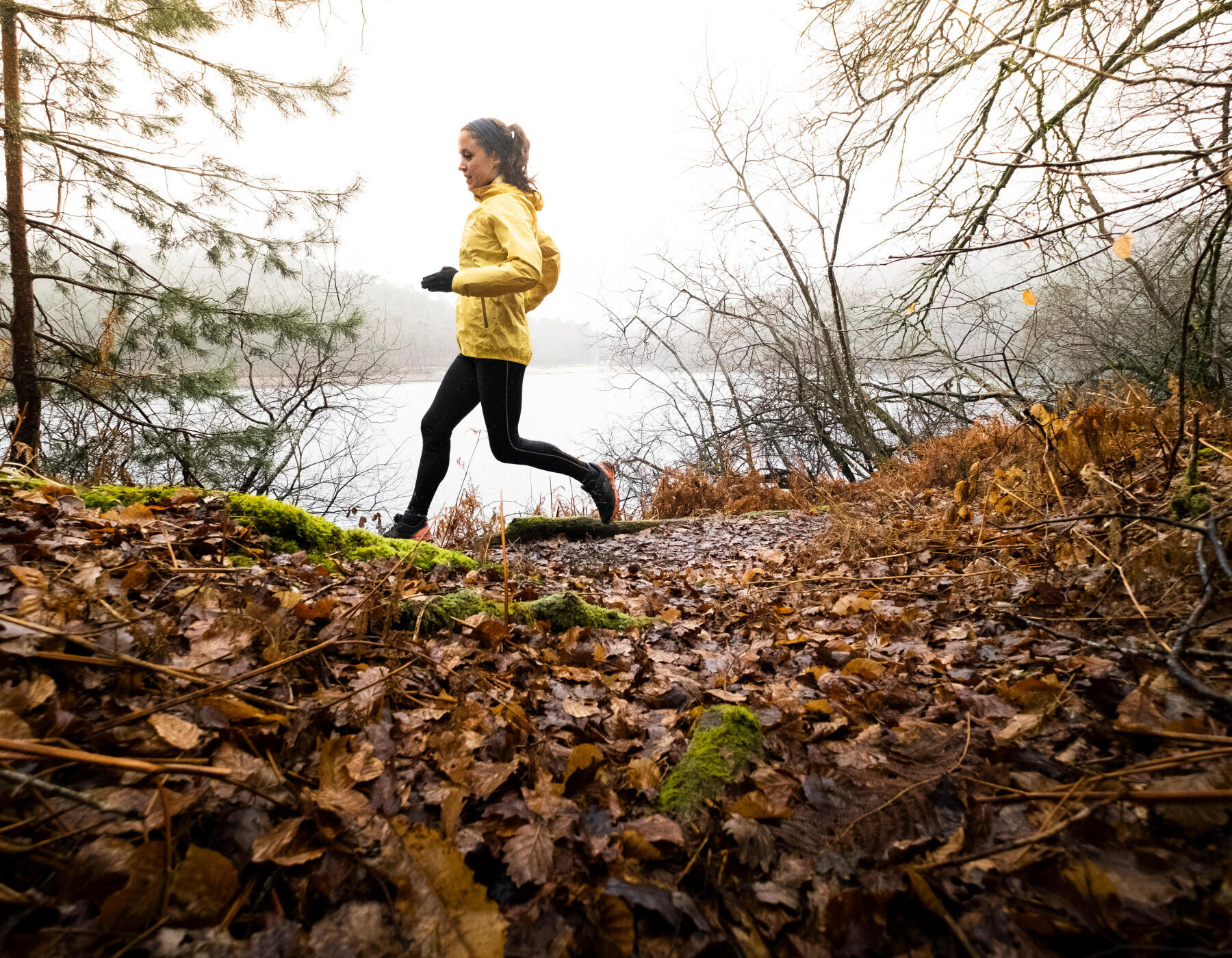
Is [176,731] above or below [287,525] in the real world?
below

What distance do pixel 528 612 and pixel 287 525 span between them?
1307 millimetres

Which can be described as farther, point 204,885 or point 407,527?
point 407,527

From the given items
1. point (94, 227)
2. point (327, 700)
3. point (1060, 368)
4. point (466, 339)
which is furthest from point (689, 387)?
point (327, 700)

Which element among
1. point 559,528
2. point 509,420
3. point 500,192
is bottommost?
point 559,528

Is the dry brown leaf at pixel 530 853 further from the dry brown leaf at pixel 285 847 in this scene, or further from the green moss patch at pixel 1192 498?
the green moss patch at pixel 1192 498

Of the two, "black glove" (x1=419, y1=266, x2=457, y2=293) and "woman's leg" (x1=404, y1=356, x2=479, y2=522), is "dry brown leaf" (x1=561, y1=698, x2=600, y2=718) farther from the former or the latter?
"black glove" (x1=419, y1=266, x2=457, y2=293)

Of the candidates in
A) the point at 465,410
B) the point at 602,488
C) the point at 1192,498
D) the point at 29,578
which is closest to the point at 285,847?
the point at 29,578

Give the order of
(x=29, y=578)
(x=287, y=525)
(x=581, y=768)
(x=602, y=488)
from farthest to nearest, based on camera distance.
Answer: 1. (x=602, y=488)
2. (x=287, y=525)
3. (x=29, y=578)
4. (x=581, y=768)

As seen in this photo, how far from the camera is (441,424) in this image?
4031 mm

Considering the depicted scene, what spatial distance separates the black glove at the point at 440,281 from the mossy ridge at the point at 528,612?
8.56 feet

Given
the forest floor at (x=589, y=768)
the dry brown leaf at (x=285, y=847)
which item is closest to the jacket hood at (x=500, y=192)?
the forest floor at (x=589, y=768)

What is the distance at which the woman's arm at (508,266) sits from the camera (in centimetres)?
350

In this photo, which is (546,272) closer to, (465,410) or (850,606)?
(465,410)

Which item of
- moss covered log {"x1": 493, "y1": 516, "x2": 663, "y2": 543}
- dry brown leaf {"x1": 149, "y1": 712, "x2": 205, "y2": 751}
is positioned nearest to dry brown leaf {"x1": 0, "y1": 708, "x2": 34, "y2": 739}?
dry brown leaf {"x1": 149, "y1": 712, "x2": 205, "y2": 751}
